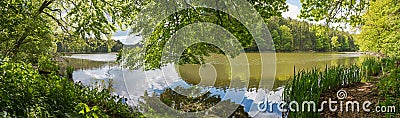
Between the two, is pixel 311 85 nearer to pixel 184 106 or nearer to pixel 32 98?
pixel 184 106

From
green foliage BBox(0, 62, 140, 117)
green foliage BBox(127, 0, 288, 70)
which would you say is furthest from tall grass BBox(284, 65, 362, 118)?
green foliage BBox(0, 62, 140, 117)

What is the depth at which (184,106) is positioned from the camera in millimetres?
5938

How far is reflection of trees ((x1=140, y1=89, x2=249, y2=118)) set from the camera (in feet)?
17.4

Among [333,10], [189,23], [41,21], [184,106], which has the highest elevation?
[333,10]

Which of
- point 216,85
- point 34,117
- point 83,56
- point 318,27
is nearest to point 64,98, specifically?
point 34,117

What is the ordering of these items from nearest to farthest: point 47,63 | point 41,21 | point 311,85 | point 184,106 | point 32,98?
1. point 32,98
2. point 311,85
3. point 47,63
4. point 41,21
5. point 184,106

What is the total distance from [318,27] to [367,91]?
96.1 inches

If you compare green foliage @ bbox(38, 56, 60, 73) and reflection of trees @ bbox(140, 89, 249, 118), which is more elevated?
green foliage @ bbox(38, 56, 60, 73)

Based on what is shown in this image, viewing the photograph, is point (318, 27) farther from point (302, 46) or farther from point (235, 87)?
point (302, 46)

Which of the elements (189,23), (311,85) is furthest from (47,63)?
(311,85)

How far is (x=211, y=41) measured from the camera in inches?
167

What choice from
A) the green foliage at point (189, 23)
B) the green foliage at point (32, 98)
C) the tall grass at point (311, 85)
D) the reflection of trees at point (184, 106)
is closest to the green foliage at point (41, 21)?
the green foliage at point (189, 23)

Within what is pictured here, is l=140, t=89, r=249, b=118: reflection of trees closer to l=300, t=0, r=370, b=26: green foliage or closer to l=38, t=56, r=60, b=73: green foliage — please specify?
l=38, t=56, r=60, b=73: green foliage

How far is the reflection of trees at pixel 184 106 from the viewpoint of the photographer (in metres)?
5.30
